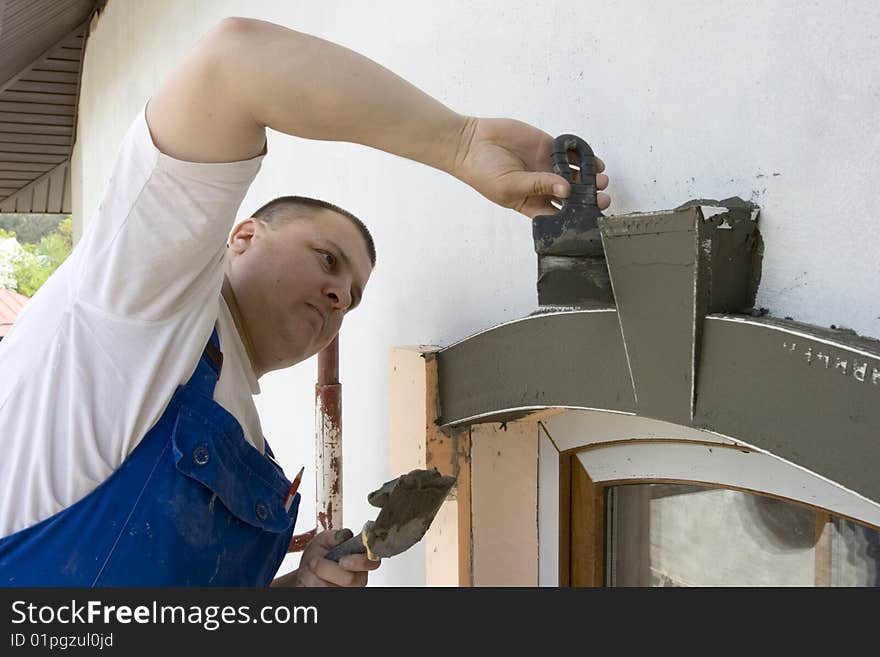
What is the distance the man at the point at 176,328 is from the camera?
936 millimetres

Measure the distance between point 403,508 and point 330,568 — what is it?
0.33 metres

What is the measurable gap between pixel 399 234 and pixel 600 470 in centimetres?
70

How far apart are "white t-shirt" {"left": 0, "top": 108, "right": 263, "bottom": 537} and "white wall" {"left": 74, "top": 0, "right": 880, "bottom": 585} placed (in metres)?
0.55

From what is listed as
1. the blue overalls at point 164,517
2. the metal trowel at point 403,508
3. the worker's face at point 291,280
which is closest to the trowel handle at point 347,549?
the metal trowel at point 403,508

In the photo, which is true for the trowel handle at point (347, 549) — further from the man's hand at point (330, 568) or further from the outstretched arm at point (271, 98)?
the outstretched arm at point (271, 98)

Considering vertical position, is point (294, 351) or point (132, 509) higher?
point (294, 351)

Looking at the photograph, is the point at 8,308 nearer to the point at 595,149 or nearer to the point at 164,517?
the point at 164,517

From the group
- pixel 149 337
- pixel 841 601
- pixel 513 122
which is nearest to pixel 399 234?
pixel 513 122

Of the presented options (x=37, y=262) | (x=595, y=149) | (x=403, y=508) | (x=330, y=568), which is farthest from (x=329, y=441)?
(x=37, y=262)

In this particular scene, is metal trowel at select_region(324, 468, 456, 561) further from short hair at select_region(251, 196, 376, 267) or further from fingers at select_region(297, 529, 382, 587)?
short hair at select_region(251, 196, 376, 267)

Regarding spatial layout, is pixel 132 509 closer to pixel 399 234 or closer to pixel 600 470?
pixel 600 470

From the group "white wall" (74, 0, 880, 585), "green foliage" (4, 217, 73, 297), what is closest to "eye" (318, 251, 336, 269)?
"white wall" (74, 0, 880, 585)

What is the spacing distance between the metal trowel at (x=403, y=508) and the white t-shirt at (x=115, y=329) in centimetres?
35

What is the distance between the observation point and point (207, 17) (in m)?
3.05
